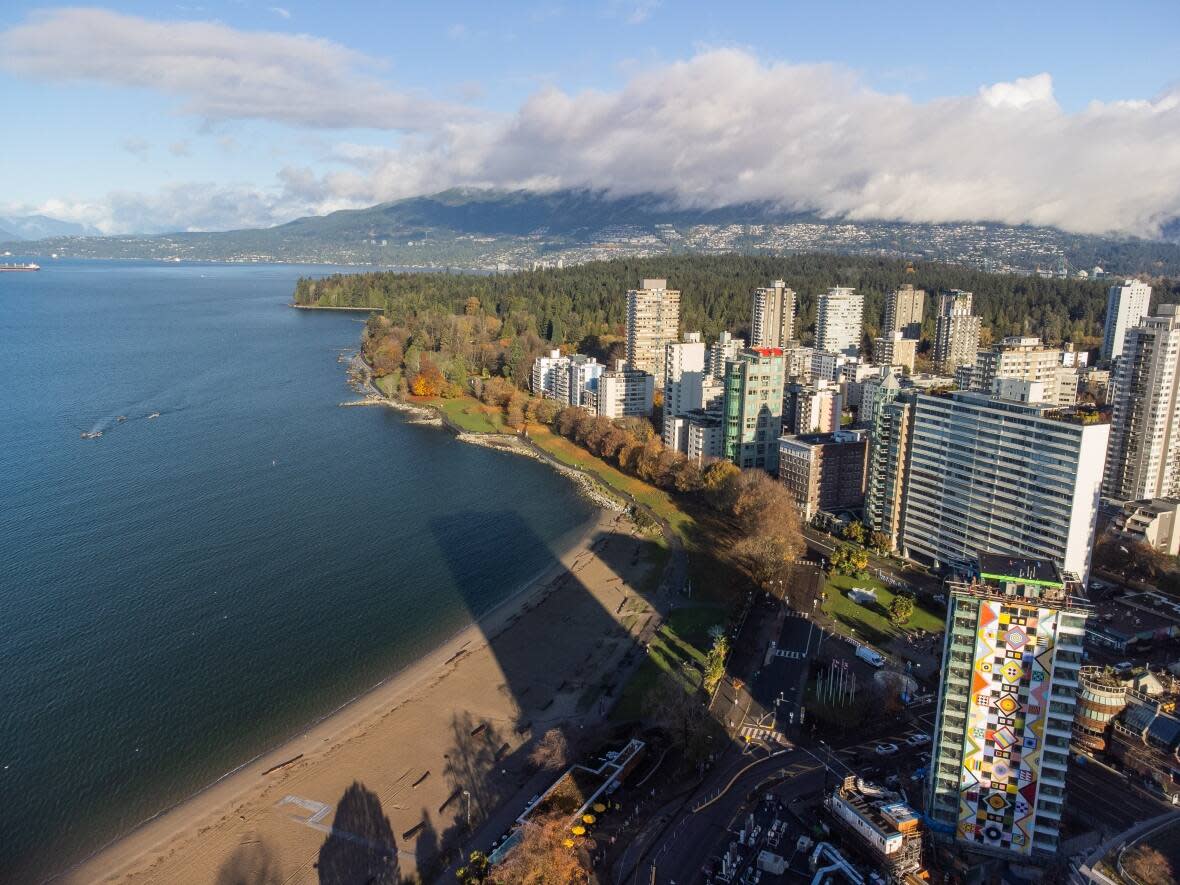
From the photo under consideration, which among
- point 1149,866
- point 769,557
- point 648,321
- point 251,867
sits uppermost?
point 648,321

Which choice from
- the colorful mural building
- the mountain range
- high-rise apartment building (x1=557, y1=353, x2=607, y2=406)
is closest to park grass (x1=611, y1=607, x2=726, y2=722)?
the colorful mural building

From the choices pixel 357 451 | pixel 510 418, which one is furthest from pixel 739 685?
pixel 510 418

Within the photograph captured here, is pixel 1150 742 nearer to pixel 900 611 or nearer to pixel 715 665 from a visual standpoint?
pixel 900 611

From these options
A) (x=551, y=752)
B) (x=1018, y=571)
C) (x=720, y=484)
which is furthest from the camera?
(x=720, y=484)

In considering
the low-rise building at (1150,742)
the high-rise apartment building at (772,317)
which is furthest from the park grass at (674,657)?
the high-rise apartment building at (772,317)

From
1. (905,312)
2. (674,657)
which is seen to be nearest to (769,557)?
(674,657)

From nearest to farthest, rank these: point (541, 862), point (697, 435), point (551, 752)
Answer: point (541, 862), point (551, 752), point (697, 435)

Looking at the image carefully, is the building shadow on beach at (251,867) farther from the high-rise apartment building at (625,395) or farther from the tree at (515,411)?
the tree at (515,411)
